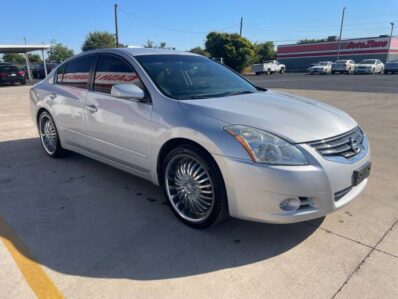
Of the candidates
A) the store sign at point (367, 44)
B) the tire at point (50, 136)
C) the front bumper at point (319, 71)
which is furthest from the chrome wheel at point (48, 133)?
the store sign at point (367, 44)

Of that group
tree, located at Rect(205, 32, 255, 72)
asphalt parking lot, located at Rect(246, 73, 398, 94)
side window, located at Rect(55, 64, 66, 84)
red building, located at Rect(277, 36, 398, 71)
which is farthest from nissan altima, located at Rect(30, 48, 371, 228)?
red building, located at Rect(277, 36, 398, 71)

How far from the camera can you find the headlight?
2.48 meters

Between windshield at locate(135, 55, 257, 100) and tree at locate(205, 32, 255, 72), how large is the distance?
1455 inches

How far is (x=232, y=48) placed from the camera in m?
39.3

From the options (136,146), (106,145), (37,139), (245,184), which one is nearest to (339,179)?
(245,184)

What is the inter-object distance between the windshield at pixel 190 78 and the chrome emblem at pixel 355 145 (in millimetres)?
1298

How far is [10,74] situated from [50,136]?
19.4 meters

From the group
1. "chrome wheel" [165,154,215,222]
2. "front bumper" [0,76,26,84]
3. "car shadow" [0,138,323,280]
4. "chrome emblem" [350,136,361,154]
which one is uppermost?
"chrome emblem" [350,136,361,154]

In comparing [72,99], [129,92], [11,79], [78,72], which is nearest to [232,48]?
[11,79]

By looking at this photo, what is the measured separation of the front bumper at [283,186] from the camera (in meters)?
2.46

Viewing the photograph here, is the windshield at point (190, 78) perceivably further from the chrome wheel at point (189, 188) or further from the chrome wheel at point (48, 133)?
the chrome wheel at point (48, 133)

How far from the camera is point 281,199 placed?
8.23 ft

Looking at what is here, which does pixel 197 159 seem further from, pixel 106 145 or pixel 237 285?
pixel 106 145

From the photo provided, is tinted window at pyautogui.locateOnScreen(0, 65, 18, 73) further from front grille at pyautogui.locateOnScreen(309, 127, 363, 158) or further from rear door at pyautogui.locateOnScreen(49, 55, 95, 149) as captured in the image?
front grille at pyautogui.locateOnScreen(309, 127, 363, 158)
